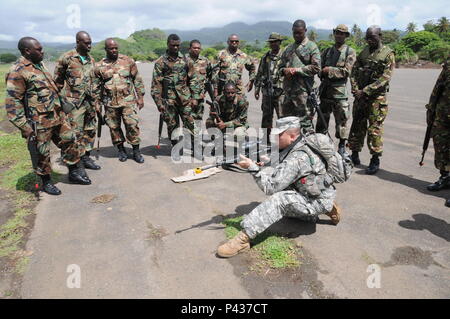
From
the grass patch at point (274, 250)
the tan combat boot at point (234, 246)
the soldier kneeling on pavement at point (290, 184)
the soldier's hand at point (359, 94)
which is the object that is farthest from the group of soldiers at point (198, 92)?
the tan combat boot at point (234, 246)

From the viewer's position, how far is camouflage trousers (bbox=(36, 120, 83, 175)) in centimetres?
477

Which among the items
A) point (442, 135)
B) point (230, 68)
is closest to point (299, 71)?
point (230, 68)

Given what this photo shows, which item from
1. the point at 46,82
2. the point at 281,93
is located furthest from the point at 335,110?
the point at 46,82

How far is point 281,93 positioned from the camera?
6.46 meters

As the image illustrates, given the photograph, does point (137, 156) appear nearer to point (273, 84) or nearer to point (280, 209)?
point (273, 84)

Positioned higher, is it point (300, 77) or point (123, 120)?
point (300, 77)

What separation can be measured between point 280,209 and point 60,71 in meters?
4.58

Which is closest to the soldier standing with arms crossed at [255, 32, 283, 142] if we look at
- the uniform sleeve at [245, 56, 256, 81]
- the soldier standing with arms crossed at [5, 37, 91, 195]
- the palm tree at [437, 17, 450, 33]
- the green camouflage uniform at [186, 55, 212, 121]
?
the uniform sleeve at [245, 56, 256, 81]

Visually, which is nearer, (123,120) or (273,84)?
(123,120)

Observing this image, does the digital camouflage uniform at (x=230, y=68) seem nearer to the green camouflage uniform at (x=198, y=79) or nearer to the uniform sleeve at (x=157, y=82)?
the green camouflage uniform at (x=198, y=79)

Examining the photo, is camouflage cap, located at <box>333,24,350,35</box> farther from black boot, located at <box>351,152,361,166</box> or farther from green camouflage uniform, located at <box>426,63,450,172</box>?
black boot, located at <box>351,152,361,166</box>

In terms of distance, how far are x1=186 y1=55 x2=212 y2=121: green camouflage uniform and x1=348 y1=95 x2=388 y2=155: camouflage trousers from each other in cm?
306

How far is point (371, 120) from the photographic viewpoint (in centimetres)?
541

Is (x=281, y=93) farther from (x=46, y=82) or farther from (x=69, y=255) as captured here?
(x=69, y=255)
